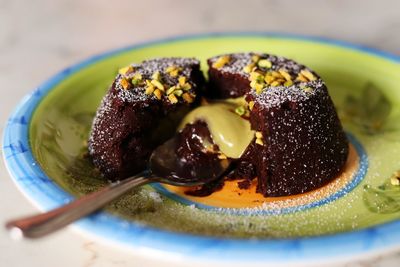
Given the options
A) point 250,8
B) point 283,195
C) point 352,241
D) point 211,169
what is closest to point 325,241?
point 352,241

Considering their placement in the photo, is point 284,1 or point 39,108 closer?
point 39,108

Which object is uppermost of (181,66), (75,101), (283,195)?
(181,66)

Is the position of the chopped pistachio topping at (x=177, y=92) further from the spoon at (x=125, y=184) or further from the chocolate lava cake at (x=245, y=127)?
the spoon at (x=125, y=184)

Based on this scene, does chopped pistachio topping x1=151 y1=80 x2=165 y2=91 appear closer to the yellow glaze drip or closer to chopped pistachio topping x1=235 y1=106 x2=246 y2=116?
the yellow glaze drip

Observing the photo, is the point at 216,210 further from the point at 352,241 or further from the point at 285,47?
the point at 285,47

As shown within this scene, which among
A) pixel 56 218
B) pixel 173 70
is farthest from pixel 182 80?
pixel 56 218

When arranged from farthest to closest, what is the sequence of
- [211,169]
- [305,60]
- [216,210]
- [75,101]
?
1. [305,60]
2. [75,101]
3. [211,169]
4. [216,210]

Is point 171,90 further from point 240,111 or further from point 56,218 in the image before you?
point 56,218

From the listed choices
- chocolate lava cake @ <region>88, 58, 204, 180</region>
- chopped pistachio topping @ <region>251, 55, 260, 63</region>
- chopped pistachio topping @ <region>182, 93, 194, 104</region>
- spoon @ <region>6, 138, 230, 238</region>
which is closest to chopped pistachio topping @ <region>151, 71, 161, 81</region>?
chocolate lava cake @ <region>88, 58, 204, 180</region>
